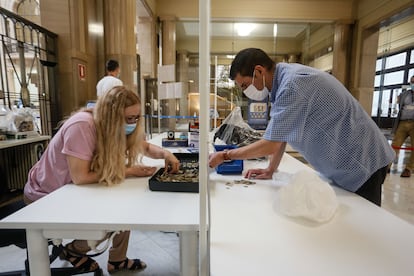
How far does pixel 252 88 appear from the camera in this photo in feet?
3.81

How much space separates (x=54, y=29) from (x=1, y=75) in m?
0.91

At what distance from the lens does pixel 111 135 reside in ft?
3.47

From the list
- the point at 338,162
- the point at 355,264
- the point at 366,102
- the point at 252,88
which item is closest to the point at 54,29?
the point at 252,88

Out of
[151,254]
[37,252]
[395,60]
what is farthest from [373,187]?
[395,60]

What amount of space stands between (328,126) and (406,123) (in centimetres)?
380

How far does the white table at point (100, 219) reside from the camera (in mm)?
693

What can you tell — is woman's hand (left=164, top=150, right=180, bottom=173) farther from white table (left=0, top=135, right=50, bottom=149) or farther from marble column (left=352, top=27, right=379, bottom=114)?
marble column (left=352, top=27, right=379, bottom=114)

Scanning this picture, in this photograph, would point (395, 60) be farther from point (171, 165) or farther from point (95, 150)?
point (95, 150)

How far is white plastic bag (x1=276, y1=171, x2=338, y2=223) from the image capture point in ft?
2.35

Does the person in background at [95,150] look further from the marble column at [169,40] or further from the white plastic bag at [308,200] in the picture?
the marble column at [169,40]

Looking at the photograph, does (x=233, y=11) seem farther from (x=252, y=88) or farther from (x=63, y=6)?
(x=252, y=88)

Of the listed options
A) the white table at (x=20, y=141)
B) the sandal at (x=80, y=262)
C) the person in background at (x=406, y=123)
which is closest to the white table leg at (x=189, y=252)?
the sandal at (x=80, y=262)

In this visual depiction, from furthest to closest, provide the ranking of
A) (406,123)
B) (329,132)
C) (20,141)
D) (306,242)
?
1. (406,123)
2. (20,141)
3. (329,132)
4. (306,242)

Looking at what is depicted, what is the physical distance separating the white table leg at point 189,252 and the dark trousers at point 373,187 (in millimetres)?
729
